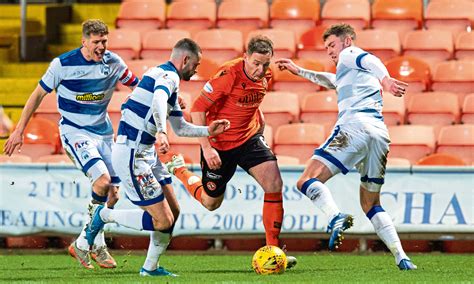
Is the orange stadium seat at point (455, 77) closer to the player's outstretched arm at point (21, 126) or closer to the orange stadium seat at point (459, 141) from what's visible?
the orange stadium seat at point (459, 141)

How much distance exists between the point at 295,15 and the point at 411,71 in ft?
7.93

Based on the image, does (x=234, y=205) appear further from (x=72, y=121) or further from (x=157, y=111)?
(x=157, y=111)

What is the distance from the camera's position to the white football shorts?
10.8 meters

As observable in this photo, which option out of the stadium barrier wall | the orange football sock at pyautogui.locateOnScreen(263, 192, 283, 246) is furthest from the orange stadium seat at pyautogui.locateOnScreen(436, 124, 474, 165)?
the orange football sock at pyautogui.locateOnScreen(263, 192, 283, 246)

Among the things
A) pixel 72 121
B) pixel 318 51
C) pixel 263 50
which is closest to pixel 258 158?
pixel 263 50

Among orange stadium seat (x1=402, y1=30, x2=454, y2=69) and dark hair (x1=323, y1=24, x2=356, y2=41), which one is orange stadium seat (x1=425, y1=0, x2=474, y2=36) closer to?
orange stadium seat (x1=402, y1=30, x2=454, y2=69)

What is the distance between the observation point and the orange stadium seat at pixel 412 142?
48.2ft

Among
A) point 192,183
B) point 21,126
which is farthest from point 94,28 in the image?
point 192,183

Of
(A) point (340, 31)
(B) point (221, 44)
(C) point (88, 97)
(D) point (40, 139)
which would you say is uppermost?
(A) point (340, 31)

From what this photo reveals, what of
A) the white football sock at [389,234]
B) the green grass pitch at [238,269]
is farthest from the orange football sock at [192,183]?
the white football sock at [389,234]

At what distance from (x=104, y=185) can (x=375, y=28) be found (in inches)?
281

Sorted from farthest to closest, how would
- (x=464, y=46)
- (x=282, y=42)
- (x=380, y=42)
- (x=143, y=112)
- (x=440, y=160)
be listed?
(x=282, y=42) → (x=380, y=42) → (x=464, y=46) → (x=440, y=160) → (x=143, y=112)

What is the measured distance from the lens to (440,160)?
14.1 metres

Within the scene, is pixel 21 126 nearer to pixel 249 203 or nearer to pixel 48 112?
pixel 249 203
